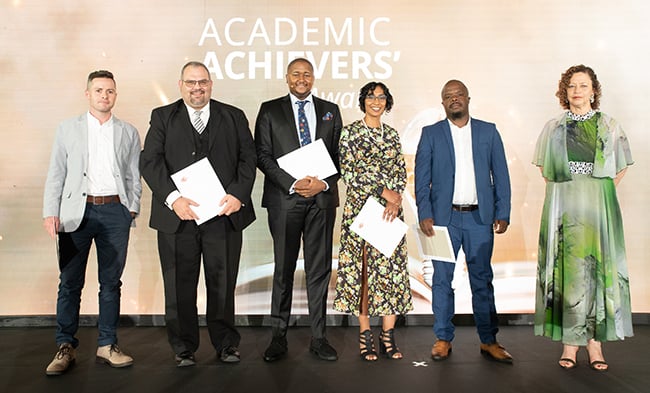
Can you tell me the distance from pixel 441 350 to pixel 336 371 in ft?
2.38

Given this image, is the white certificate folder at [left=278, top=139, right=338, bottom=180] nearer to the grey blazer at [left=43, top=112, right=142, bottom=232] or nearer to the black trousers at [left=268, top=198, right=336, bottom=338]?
the black trousers at [left=268, top=198, right=336, bottom=338]

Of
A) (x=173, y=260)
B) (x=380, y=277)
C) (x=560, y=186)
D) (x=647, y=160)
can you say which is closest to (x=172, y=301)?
(x=173, y=260)

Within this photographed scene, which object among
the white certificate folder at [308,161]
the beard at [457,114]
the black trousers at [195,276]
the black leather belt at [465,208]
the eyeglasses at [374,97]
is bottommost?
the black trousers at [195,276]

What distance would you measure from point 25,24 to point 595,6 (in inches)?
184

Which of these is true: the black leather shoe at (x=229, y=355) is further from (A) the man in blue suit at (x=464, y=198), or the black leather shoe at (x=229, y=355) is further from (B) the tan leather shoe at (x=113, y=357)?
(A) the man in blue suit at (x=464, y=198)

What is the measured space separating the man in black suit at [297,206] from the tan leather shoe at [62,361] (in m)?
1.19

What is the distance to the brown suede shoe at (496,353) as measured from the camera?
3312mm

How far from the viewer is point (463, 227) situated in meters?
3.42

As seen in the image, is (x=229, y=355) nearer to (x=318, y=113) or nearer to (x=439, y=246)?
(x=439, y=246)

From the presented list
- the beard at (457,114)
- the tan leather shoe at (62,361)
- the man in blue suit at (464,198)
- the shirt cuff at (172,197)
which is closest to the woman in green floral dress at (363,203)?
the man in blue suit at (464,198)

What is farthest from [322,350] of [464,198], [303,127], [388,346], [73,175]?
[73,175]

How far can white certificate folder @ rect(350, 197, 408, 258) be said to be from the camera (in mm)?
3299

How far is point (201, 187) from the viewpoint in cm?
320

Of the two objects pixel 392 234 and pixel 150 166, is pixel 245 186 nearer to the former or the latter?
pixel 150 166
